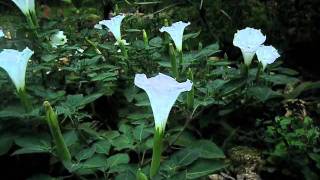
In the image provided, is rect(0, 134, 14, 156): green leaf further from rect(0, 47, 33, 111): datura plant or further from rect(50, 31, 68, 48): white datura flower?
rect(50, 31, 68, 48): white datura flower

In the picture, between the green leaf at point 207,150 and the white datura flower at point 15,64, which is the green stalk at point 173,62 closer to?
the green leaf at point 207,150

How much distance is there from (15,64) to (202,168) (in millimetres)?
636

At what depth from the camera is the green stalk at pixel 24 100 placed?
150 centimetres

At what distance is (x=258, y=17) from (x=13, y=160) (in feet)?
7.73

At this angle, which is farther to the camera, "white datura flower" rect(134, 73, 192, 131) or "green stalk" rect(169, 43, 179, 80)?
"green stalk" rect(169, 43, 179, 80)

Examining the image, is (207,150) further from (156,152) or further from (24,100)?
(24,100)

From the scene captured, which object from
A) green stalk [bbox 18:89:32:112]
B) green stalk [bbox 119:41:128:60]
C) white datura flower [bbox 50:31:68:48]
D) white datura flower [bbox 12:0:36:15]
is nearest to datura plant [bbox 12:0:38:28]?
white datura flower [bbox 12:0:36:15]

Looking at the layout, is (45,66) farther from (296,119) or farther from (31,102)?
(296,119)

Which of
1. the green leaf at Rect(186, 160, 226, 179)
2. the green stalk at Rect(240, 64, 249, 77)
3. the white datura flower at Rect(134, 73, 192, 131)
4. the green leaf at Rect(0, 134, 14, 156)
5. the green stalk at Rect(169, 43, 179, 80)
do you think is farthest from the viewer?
the green stalk at Rect(240, 64, 249, 77)

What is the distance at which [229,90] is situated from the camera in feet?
5.48

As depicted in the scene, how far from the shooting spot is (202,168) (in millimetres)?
1339

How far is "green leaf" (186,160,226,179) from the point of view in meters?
1.30

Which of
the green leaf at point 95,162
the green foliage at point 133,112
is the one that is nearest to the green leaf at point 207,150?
the green foliage at point 133,112

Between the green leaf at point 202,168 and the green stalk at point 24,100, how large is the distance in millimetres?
518
